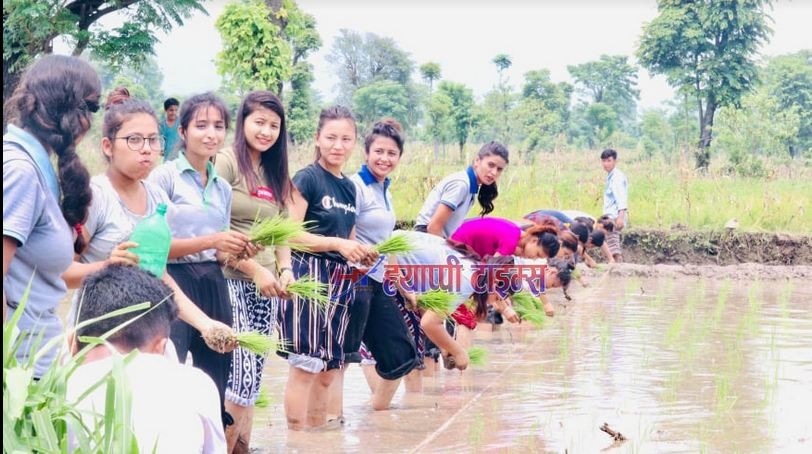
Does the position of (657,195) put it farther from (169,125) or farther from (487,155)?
(487,155)

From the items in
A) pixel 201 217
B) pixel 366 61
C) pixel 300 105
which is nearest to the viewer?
pixel 201 217

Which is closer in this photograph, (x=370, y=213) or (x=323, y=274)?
(x=323, y=274)

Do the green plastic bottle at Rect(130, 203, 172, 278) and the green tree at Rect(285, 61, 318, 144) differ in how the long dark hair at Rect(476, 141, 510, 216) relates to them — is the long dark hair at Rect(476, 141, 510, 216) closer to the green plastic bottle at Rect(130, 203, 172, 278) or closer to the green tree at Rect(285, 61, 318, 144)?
the green plastic bottle at Rect(130, 203, 172, 278)

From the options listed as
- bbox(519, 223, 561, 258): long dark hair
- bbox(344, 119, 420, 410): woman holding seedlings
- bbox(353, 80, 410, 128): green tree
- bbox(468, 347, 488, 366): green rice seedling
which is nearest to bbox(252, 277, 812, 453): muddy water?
bbox(468, 347, 488, 366): green rice seedling

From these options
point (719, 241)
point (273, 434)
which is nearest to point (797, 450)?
point (273, 434)

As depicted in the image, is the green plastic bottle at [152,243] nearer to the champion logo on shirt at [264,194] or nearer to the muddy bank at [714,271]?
the champion logo on shirt at [264,194]

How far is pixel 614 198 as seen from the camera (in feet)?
47.0

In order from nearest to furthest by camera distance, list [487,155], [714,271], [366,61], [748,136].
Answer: [487,155], [714,271], [748,136], [366,61]

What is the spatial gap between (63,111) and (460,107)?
111 ft

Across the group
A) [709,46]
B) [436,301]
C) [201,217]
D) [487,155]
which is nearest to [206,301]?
[201,217]

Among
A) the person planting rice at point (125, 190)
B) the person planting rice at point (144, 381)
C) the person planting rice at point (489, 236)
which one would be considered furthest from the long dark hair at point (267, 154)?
the person planting rice at point (144, 381)

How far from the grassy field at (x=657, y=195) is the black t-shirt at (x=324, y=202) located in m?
9.36

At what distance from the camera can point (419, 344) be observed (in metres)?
6.41

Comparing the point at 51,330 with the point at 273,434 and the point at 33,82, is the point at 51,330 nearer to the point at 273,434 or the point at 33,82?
the point at 33,82
